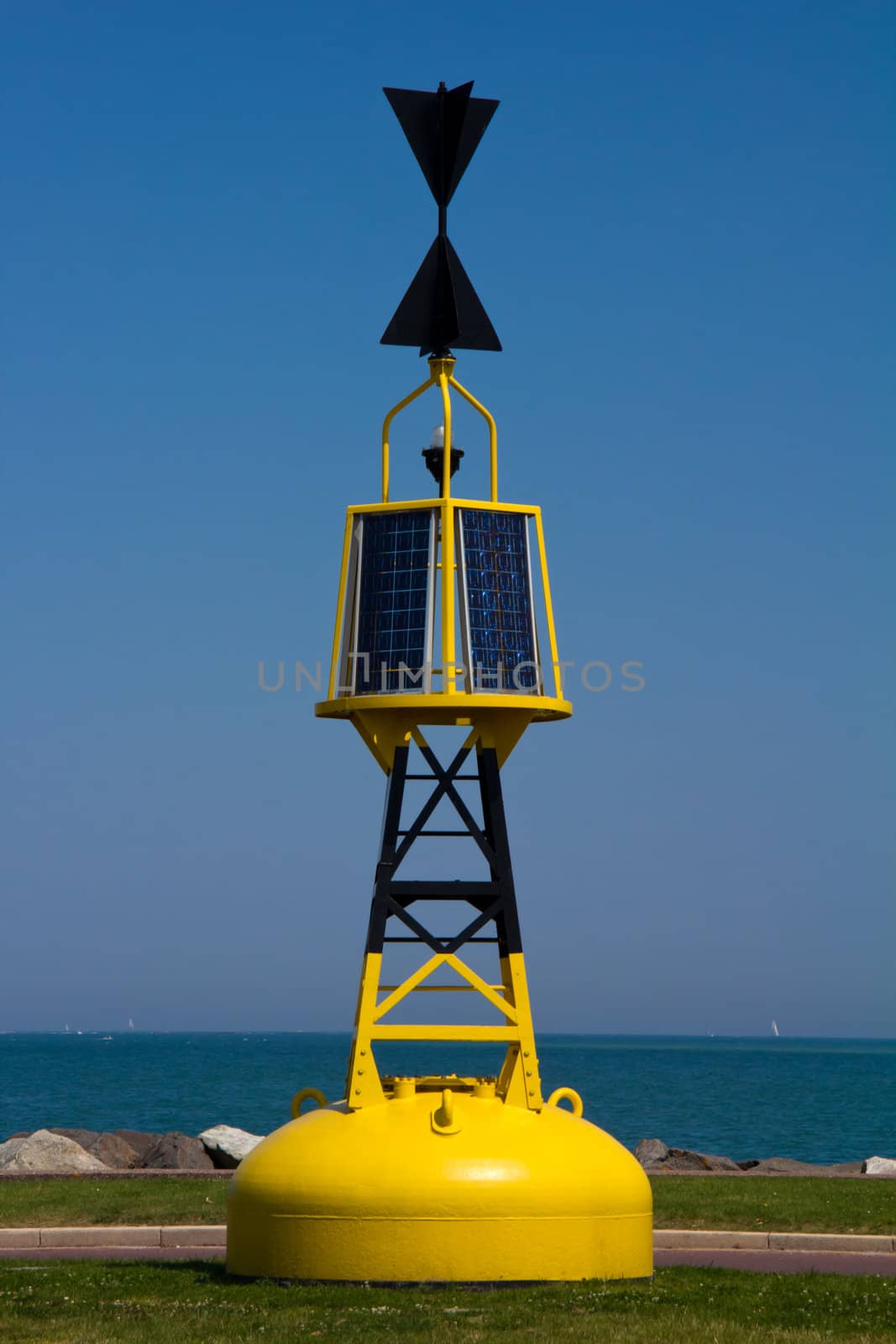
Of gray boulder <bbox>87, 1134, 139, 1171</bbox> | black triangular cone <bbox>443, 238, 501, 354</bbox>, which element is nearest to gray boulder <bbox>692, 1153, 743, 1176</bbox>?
gray boulder <bbox>87, 1134, 139, 1171</bbox>

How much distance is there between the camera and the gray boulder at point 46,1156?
30281 mm

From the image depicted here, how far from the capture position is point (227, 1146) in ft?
99.5

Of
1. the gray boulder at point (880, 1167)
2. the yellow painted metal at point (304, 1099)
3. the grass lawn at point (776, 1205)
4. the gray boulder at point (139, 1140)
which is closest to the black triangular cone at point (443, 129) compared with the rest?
the yellow painted metal at point (304, 1099)

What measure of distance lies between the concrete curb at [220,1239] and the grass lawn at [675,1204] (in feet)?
2.00

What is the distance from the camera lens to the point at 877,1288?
16.3 m

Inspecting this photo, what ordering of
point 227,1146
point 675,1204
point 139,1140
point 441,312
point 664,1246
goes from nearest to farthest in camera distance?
1. point 441,312
2. point 664,1246
3. point 675,1204
4. point 227,1146
5. point 139,1140

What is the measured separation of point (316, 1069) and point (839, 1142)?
75875 mm

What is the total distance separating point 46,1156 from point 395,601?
17130 mm

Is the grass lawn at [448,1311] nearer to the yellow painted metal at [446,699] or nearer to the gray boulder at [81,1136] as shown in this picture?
the yellow painted metal at [446,699]

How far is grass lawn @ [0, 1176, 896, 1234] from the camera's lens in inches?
891

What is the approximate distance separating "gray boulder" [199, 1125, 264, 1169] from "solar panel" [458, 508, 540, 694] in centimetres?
1539

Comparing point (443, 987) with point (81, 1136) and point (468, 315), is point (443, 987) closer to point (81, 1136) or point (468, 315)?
point (468, 315)

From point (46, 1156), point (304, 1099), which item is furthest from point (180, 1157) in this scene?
point (304, 1099)

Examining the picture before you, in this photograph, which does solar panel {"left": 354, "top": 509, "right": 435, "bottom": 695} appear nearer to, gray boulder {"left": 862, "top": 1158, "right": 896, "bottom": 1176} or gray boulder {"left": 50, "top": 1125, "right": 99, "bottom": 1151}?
gray boulder {"left": 862, "top": 1158, "right": 896, "bottom": 1176}
